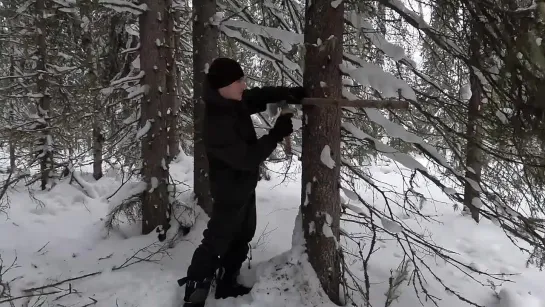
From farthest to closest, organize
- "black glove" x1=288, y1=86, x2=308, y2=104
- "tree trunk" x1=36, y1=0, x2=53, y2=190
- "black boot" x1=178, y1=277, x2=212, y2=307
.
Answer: "tree trunk" x1=36, y1=0, x2=53, y2=190
"black boot" x1=178, y1=277, x2=212, y2=307
"black glove" x1=288, y1=86, x2=308, y2=104

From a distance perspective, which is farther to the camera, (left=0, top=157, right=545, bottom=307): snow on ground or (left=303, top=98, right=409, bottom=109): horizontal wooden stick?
(left=0, top=157, right=545, bottom=307): snow on ground

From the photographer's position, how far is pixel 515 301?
4527 mm

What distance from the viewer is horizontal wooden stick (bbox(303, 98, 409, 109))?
2839mm

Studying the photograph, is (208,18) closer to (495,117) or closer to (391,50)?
(391,50)

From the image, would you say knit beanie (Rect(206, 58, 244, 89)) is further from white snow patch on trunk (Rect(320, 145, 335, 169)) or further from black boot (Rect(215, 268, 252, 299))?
black boot (Rect(215, 268, 252, 299))

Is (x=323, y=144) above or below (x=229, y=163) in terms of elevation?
above

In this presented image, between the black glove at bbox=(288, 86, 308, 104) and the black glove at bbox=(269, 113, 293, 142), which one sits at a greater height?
the black glove at bbox=(288, 86, 308, 104)

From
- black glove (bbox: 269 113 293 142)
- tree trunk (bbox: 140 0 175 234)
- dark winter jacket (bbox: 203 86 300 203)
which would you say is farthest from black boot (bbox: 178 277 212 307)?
tree trunk (bbox: 140 0 175 234)

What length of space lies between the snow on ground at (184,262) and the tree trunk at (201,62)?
355mm

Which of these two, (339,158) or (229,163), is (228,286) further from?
(339,158)

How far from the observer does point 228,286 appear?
382 centimetres

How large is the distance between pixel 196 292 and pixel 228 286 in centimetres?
38

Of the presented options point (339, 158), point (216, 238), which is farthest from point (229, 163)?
point (339, 158)

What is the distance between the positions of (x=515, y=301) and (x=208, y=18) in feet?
16.1
